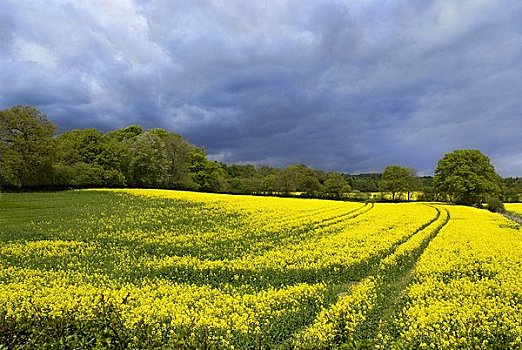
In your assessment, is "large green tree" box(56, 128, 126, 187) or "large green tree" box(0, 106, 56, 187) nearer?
"large green tree" box(0, 106, 56, 187)

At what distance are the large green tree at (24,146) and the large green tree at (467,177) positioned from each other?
58.4 m

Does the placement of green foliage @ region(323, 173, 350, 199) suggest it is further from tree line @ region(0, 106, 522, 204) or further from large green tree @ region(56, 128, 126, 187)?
large green tree @ region(56, 128, 126, 187)

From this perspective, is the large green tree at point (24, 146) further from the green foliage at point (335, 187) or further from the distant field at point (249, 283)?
the green foliage at point (335, 187)

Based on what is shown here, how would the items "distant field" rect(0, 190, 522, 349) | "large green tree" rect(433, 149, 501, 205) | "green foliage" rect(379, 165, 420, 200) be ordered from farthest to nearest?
"green foliage" rect(379, 165, 420, 200)
"large green tree" rect(433, 149, 501, 205)
"distant field" rect(0, 190, 522, 349)

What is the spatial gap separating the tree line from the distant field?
20885 mm

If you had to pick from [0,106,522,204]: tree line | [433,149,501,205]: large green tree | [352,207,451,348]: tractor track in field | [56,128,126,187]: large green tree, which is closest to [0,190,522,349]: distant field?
[352,207,451,348]: tractor track in field

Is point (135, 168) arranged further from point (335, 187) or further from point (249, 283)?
point (249, 283)

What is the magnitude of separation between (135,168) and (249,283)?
54.8 meters

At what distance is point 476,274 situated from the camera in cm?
A: 1480

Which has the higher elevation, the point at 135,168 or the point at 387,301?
the point at 135,168

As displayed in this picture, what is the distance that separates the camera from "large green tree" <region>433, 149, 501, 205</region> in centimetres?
6512

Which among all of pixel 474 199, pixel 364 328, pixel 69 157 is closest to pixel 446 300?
pixel 364 328

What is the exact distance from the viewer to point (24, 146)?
157ft

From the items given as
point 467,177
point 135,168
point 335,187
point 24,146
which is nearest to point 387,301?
point 24,146
